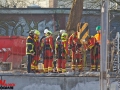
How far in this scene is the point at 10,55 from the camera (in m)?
15.9

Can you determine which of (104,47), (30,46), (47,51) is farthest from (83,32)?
(104,47)

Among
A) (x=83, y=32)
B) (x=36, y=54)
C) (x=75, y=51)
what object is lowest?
(x=36, y=54)

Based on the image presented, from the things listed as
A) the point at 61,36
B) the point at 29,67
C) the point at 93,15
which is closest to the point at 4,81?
the point at 29,67

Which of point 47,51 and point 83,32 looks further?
point 83,32

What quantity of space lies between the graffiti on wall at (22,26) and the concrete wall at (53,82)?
663 inches

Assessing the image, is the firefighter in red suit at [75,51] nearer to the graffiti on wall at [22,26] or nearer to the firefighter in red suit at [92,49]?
the firefighter in red suit at [92,49]

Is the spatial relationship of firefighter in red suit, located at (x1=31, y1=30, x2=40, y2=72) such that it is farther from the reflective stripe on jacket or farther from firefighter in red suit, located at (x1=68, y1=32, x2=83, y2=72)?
firefighter in red suit, located at (x1=68, y1=32, x2=83, y2=72)

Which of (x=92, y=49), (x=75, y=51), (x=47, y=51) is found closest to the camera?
(x=47, y=51)

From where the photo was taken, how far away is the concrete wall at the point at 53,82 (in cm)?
1146

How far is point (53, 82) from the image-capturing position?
11.5 metres

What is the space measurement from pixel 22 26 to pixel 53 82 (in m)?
17.5

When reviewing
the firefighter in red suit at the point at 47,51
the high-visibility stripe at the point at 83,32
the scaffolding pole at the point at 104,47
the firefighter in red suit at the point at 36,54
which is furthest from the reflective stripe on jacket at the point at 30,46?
the scaffolding pole at the point at 104,47

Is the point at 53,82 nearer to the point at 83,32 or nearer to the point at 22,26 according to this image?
the point at 83,32

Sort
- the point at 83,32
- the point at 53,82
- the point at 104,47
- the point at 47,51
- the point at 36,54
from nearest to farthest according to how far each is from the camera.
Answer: the point at 104,47, the point at 53,82, the point at 47,51, the point at 36,54, the point at 83,32
